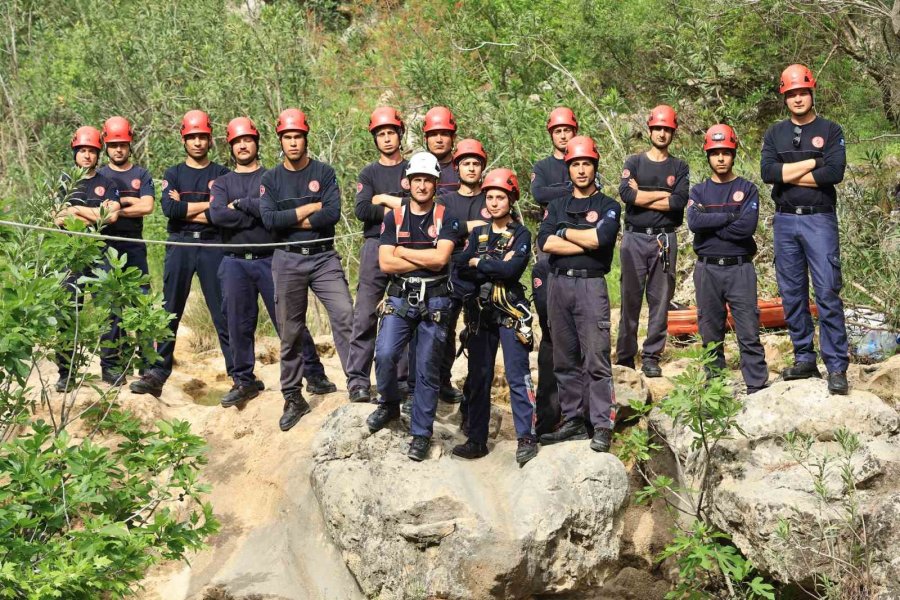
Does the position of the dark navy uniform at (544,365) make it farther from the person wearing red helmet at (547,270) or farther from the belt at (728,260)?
the belt at (728,260)

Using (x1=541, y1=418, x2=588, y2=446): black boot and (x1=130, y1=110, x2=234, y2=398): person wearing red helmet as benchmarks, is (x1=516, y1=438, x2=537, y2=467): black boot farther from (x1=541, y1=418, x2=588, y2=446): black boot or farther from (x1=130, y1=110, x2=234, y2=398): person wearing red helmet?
(x1=130, y1=110, x2=234, y2=398): person wearing red helmet

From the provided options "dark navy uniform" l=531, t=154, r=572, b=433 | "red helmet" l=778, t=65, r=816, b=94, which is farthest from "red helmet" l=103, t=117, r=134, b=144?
"red helmet" l=778, t=65, r=816, b=94

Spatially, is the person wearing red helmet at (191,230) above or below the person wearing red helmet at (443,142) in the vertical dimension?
below

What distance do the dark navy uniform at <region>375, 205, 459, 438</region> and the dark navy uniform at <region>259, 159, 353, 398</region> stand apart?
972 mm

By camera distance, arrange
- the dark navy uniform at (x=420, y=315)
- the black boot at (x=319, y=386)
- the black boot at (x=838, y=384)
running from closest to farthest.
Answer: the black boot at (x=838, y=384) < the dark navy uniform at (x=420, y=315) < the black boot at (x=319, y=386)

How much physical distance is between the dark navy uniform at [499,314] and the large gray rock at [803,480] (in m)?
1.40

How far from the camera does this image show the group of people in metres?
6.96

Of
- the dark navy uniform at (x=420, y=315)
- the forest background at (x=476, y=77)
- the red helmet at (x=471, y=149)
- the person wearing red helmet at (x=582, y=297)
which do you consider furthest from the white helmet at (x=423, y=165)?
the forest background at (x=476, y=77)

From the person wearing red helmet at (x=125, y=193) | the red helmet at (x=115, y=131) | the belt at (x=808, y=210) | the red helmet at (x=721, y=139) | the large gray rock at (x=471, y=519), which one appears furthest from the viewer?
the red helmet at (x=115, y=131)

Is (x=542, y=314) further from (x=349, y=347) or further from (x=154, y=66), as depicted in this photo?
(x=154, y=66)

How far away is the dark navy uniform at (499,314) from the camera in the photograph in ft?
→ 22.6

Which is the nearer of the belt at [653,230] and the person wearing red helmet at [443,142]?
the person wearing red helmet at [443,142]

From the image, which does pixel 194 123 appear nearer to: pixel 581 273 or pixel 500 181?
pixel 500 181

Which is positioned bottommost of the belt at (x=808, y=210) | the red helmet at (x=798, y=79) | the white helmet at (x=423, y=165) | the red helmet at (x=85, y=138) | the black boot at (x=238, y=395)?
the black boot at (x=238, y=395)
